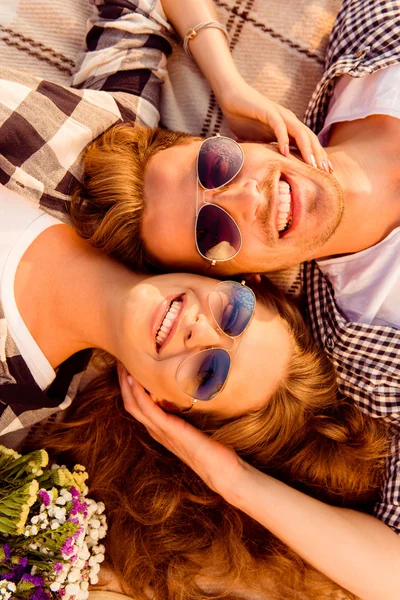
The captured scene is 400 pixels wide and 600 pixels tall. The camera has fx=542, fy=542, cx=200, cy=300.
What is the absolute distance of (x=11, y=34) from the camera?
2.71m

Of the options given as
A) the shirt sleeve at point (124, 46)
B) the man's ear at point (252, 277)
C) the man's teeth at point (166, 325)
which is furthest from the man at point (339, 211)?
the shirt sleeve at point (124, 46)

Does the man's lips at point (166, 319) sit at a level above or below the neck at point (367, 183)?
below

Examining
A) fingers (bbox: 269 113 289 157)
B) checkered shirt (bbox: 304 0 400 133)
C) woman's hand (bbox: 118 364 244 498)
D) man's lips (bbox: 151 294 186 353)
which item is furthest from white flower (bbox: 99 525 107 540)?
checkered shirt (bbox: 304 0 400 133)

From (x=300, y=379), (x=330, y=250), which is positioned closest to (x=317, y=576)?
(x=300, y=379)

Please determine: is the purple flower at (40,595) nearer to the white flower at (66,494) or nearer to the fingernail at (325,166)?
the white flower at (66,494)

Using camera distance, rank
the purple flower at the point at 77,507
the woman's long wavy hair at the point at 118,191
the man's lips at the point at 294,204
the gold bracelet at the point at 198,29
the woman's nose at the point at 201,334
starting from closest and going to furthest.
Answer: the woman's nose at the point at 201,334, the man's lips at the point at 294,204, the woman's long wavy hair at the point at 118,191, the purple flower at the point at 77,507, the gold bracelet at the point at 198,29

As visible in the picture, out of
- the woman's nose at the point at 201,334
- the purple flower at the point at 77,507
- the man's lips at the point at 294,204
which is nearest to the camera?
the woman's nose at the point at 201,334

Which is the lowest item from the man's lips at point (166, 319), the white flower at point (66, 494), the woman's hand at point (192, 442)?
the white flower at point (66, 494)

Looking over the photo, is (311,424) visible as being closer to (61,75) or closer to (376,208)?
(376,208)

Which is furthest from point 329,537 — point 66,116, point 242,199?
point 66,116

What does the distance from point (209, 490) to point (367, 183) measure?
1.64 meters

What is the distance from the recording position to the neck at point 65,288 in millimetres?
2285

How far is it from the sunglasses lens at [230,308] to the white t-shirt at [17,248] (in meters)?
0.85

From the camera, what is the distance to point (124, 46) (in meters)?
2.55
